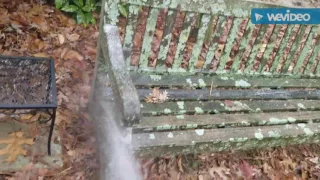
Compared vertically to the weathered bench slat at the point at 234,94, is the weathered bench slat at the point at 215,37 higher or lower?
higher

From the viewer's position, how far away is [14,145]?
2855 mm

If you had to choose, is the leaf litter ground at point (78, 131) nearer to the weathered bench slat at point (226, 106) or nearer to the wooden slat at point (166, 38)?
the weathered bench slat at point (226, 106)

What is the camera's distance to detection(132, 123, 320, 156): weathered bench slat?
245 centimetres

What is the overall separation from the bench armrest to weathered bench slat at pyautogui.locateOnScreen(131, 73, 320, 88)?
1.23 ft

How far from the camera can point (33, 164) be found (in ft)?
9.21

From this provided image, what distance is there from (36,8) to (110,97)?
1853 millimetres

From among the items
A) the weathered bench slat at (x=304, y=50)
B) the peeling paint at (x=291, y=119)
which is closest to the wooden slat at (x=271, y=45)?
the weathered bench slat at (x=304, y=50)

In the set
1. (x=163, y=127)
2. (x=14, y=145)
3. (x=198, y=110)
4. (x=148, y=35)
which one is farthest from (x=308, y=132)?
(x=14, y=145)

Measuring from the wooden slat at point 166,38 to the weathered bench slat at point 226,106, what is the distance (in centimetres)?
33

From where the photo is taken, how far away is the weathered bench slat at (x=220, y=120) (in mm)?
2549

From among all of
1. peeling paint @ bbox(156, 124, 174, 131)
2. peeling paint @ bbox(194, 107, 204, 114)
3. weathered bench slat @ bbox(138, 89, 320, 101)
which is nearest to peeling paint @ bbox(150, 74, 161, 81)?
weathered bench slat @ bbox(138, 89, 320, 101)

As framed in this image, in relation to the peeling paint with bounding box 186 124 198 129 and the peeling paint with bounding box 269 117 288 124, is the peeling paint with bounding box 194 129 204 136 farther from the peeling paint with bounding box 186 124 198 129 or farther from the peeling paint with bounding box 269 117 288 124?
the peeling paint with bounding box 269 117 288 124

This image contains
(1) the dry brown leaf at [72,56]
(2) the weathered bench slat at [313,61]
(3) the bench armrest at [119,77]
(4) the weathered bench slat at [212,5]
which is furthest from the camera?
(1) the dry brown leaf at [72,56]

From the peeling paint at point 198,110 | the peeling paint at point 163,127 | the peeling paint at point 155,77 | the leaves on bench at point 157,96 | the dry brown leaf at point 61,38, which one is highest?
the dry brown leaf at point 61,38
